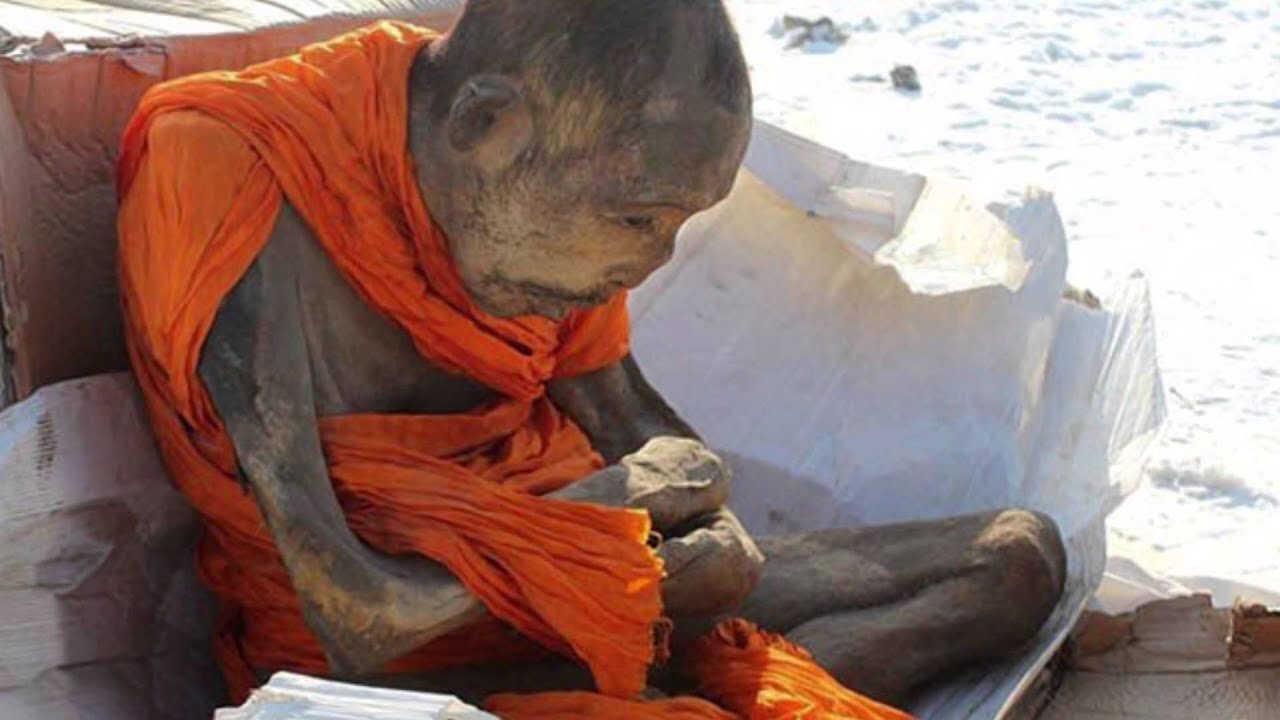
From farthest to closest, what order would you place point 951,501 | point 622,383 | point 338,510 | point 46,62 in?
point 951,501
point 622,383
point 46,62
point 338,510

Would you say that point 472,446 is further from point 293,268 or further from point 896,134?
point 896,134

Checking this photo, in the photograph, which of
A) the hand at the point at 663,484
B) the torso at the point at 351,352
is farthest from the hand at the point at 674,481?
the torso at the point at 351,352

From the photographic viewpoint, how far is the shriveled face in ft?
9.48

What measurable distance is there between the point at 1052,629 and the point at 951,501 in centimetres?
48

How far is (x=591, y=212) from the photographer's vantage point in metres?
2.95

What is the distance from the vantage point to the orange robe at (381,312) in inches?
117

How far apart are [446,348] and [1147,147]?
409 cm

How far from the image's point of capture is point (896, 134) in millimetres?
6797

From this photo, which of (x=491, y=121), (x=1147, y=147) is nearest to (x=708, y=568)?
(x=491, y=121)

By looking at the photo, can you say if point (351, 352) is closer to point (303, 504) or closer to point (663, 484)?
point (303, 504)

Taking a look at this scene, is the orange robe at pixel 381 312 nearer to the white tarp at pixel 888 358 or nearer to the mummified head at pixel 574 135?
the mummified head at pixel 574 135

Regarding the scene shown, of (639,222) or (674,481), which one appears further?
(674,481)

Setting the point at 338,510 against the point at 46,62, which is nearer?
the point at 338,510

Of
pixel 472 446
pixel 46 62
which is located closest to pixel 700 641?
pixel 472 446
